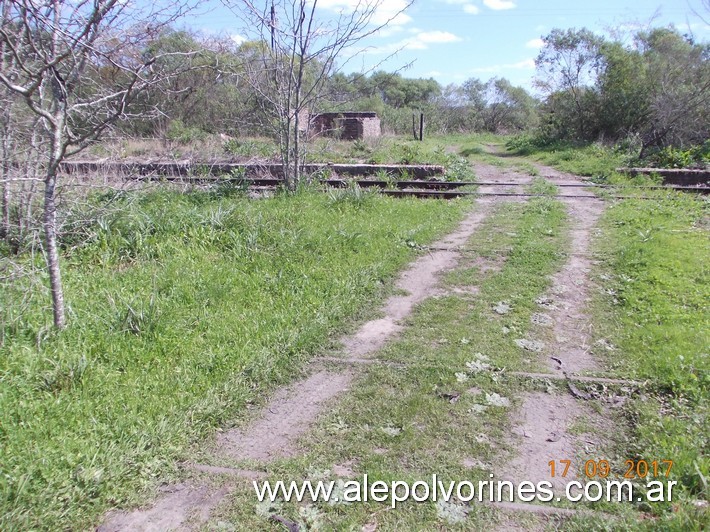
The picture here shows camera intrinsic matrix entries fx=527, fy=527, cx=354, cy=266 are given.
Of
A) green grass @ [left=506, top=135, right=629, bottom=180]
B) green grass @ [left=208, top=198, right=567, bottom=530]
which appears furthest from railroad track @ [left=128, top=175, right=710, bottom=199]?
green grass @ [left=208, top=198, right=567, bottom=530]

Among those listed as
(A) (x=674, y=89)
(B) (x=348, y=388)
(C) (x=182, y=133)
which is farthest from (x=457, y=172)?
(A) (x=674, y=89)

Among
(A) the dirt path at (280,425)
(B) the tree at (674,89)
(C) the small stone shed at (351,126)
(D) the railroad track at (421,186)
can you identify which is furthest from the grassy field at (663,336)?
(C) the small stone shed at (351,126)

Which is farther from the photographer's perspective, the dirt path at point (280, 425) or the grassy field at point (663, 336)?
the grassy field at point (663, 336)

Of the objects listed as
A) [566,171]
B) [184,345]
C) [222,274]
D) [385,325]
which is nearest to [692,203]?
[566,171]

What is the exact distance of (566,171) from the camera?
1525 centimetres

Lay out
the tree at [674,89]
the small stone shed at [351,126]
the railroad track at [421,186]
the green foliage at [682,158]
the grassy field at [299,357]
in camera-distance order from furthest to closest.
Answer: the small stone shed at [351,126]
the tree at [674,89]
the green foliage at [682,158]
the railroad track at [421,186]
the grassy field at [299,357]

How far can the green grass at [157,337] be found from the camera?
2.62m

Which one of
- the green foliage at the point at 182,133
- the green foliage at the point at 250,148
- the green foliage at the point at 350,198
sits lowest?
the green foliage at the point at 350,198

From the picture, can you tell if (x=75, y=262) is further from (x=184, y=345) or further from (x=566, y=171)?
(x=566, y=171)

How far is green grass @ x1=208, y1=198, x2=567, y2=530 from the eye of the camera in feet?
7.94
